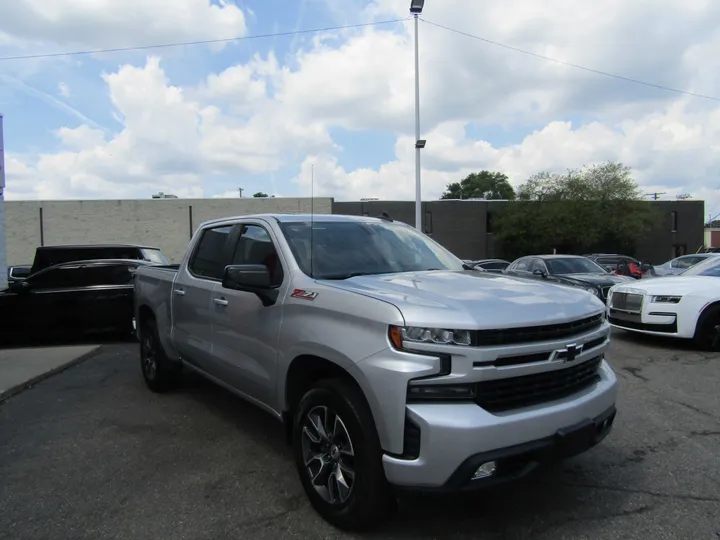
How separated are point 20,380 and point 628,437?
6855 mm

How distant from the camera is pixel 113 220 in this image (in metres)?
40.2

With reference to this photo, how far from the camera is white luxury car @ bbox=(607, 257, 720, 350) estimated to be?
7.96 meters

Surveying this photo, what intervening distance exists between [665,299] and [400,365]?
716 cm

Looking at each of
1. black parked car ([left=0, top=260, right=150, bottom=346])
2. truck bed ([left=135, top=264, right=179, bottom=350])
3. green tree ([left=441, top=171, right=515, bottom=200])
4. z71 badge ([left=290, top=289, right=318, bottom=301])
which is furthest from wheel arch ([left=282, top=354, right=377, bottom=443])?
green tree ([left=441, top=171, right=515, bottom=200])

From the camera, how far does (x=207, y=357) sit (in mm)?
4672

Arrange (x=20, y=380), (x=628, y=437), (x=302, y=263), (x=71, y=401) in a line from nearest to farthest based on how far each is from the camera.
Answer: (x=302, y=263), (x=628, y=437), (x=71, y=401), (x=20, y=380)

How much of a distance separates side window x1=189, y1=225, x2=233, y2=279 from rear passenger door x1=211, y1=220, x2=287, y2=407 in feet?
0.79

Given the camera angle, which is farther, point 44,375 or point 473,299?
point 44,375

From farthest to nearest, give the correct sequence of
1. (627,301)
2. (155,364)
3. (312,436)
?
(627,301)
(155,364)
(312,436)

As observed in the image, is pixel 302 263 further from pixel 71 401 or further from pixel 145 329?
pixel 71 401

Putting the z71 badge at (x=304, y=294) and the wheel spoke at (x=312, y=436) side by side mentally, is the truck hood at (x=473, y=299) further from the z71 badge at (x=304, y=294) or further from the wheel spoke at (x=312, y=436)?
the wheel spoke at (x=312, y=436)

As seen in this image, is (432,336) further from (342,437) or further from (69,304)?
(69,304)

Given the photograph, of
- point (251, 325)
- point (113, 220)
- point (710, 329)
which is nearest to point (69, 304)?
point (251, 325)

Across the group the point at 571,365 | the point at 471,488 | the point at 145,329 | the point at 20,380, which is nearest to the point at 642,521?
the point at 571,365
